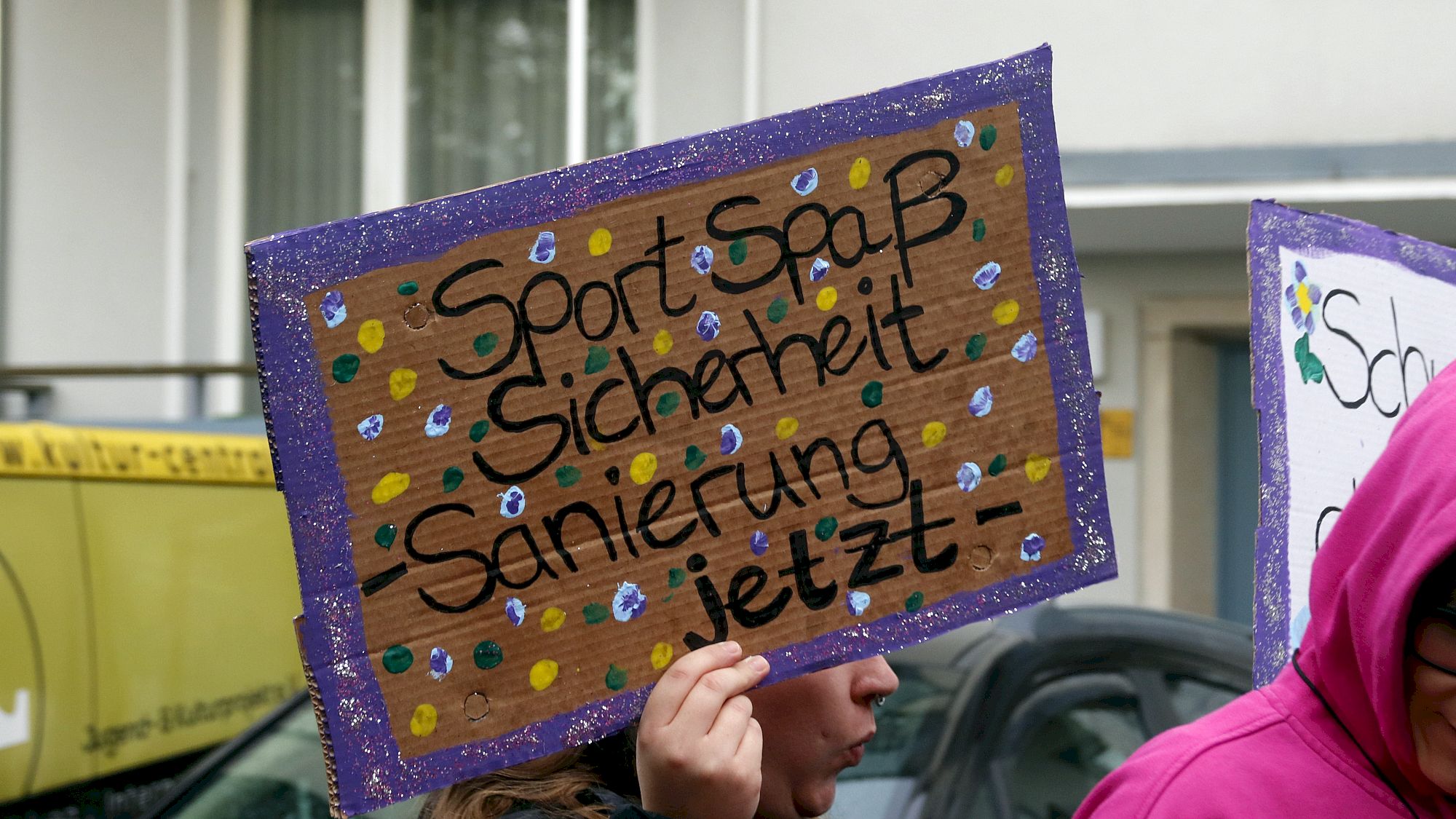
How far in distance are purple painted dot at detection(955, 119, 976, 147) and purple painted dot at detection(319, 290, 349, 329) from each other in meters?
0.69

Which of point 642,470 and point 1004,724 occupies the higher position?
point 642,470

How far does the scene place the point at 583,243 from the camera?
1511 millimetres

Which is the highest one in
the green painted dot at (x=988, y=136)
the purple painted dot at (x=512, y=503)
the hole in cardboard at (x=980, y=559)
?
the green painted dot at (x=988, y=136)

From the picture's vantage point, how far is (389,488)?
1.45 m

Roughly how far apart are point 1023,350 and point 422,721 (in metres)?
0.76

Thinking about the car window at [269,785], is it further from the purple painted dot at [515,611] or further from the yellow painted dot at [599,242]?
the yellow painted dot at [599,242]

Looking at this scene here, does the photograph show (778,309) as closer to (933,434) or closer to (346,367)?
(933,434)

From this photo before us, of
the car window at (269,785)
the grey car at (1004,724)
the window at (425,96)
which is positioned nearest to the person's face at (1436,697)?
the grey car at (1004,724)

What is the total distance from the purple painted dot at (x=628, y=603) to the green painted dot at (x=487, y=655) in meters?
0.12

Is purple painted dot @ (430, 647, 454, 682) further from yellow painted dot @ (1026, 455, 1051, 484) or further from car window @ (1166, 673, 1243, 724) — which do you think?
car window @ (1166, 673, 1243, 724)

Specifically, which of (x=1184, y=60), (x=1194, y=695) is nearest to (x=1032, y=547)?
(x=1194, y=695)

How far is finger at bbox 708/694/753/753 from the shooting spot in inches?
53.5

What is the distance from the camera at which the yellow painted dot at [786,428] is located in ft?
5.06

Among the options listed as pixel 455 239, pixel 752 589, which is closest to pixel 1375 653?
pixel 752 589
